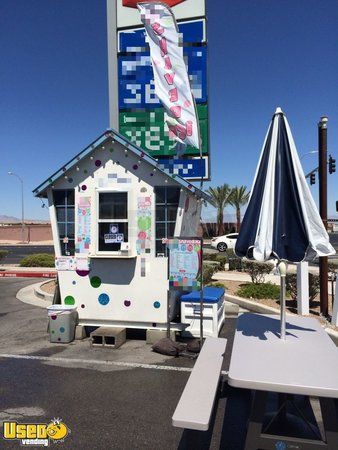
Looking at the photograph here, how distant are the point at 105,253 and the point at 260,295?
4.94m

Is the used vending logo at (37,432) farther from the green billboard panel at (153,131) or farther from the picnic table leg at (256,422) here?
the green billboard panel at (153,131)

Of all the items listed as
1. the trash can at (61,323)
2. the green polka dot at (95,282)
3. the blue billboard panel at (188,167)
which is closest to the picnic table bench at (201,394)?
the green polka dot at (95,282)

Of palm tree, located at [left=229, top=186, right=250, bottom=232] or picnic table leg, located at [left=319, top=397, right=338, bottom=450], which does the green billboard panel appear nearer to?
picnic table leg, located at [left=319, top=397, right=338, bottom=450]

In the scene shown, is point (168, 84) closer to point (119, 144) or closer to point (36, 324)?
point (119, 144)

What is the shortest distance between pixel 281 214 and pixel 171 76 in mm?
5205

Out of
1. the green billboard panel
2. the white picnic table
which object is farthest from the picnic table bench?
the green billboard panel

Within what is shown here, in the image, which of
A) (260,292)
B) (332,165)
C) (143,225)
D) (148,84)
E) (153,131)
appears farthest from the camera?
(332,165)

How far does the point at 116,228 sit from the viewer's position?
6.92 meters

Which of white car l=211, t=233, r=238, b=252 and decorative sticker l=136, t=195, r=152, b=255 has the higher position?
decorative sticker l=136, t=195, r=152, b=255

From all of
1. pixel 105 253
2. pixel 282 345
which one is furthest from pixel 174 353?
pixel 282 345

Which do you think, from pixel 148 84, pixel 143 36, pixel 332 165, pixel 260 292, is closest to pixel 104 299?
pixel 260 292

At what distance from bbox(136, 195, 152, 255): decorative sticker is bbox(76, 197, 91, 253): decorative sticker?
977 millimetres

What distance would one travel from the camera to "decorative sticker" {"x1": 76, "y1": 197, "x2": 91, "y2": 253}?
22.9ft

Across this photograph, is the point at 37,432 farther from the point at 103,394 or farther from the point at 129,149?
the point at 129,149
